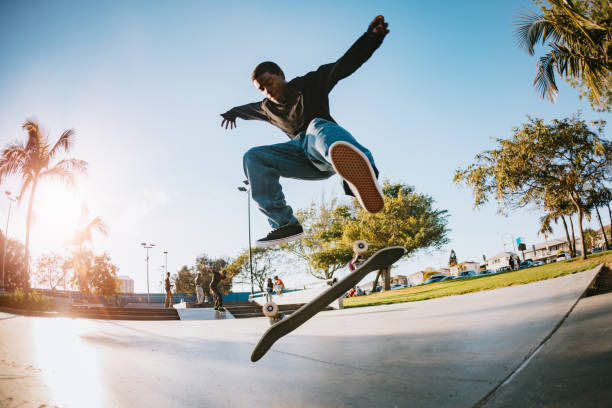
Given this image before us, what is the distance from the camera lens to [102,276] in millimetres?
30109

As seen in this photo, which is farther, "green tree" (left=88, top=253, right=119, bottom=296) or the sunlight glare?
"green tree" (left=88, top=253, right=119, bottom=296)

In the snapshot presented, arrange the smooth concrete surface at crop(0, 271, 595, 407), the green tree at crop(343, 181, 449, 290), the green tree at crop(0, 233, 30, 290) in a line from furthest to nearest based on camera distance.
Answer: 1. the green tree at crop(0, 233, 30, 290)
2. the green tree at crop(343, 181, 449, 290)
3. the smooth concrete surface at crop(0, 271, 595, 407)

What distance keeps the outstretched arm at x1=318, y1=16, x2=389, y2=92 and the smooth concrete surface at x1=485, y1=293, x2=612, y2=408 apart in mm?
2187

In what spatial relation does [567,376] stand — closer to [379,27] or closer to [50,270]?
[379,27]

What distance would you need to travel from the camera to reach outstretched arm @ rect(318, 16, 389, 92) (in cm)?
237

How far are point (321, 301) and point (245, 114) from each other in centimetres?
219

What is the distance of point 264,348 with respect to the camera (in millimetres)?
2016

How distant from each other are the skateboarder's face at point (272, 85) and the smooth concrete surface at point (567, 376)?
2509 millimetres

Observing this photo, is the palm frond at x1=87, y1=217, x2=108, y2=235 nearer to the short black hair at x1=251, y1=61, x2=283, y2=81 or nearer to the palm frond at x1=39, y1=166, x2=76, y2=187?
the palm frond at x1=39, y1=166, x2=76, y2=187

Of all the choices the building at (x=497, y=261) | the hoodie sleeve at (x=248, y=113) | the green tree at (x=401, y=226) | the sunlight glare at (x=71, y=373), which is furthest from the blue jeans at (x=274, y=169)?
the building at (x=497, y=261)

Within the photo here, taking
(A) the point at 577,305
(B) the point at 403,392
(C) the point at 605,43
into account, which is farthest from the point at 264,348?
(C) the point at 605,43

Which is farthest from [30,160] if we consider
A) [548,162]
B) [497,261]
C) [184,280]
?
[497,261]

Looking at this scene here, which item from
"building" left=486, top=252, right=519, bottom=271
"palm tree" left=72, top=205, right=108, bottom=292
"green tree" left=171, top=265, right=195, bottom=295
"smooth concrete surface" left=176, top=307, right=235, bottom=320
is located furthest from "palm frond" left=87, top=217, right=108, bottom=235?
"building" left=486, top=252, right=519, bottom=271

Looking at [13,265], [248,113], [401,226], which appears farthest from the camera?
[13,265]
